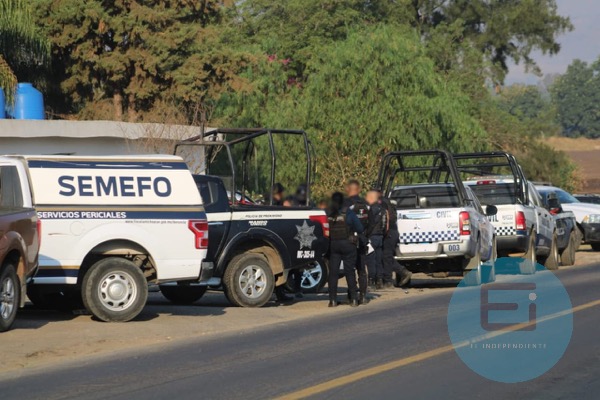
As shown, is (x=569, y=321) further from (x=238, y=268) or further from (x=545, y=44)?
(x=545, y=44)

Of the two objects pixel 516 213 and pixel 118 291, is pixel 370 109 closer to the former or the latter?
pixel 516 213

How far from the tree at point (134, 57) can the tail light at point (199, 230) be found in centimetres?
1957

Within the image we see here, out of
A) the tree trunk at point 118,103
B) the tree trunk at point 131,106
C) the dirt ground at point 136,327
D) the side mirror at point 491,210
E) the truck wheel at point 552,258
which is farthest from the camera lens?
the tree trunk at point 118,103

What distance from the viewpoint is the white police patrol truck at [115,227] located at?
15.3 meters

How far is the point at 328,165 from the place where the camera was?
120 feet

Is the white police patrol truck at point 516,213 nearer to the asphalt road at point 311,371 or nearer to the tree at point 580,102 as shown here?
the asphalt road at point 311,371

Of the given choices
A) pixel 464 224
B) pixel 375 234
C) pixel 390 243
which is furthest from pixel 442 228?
pixel 375 234

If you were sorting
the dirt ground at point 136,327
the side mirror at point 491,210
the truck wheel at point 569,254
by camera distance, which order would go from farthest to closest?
the truck wheel at point 569,254
the side mirror at point 491,210
the dirt ground at point 136,327

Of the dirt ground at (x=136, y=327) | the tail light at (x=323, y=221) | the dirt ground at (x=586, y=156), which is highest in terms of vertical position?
the dirt ground at (x=586, y=156)

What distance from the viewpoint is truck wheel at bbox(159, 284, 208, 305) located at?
19005 mm

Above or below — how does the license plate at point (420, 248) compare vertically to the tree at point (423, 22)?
below

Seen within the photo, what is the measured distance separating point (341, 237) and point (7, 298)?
552 cm

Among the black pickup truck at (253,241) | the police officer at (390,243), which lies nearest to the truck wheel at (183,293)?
the black pickup truck at (253,241)

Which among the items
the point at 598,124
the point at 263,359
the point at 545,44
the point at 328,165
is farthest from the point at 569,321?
the point at 598,124
